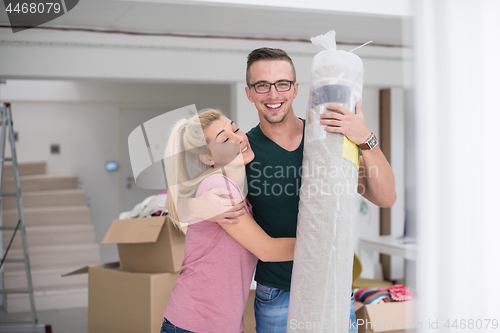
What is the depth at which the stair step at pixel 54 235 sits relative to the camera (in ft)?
16.0

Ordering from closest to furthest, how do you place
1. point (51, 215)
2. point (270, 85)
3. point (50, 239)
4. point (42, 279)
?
1. point (270, 85)
2. point (42, 279)
3. point (50, 239)
4. point (51, 215)

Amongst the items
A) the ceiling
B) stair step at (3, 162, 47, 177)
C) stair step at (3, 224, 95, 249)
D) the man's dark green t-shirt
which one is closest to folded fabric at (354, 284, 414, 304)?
the man's dark green t-shirt

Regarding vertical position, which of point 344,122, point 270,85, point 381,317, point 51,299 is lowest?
point 51,299

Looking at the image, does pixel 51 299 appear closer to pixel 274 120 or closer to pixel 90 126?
pixel 90 126

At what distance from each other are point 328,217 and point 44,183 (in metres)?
5.28

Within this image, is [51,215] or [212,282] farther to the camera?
[51,215]

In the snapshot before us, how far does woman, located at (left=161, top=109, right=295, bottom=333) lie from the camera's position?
128 cm

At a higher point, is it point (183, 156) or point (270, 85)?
point (270, 85)

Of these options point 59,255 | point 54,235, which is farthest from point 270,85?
point 54,235

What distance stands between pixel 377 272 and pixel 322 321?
369 cm

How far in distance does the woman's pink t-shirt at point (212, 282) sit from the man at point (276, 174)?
19 centimetres

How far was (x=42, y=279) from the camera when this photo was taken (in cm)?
445

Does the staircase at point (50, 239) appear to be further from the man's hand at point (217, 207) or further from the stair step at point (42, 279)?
the man's hand at point (217, 207)

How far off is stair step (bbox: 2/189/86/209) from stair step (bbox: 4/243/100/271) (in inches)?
27.3
